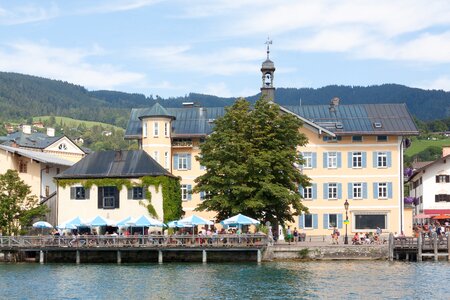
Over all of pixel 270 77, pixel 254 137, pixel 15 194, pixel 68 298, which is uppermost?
pixel 270 77

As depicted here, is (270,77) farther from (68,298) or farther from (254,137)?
(68,298)

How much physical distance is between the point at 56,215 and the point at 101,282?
82.0ft

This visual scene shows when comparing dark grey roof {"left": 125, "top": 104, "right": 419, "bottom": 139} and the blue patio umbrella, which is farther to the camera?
dark grey roof {"left": 125, "top": 104, "right": 419, "bottom": 139}

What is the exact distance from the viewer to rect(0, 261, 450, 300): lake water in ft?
139

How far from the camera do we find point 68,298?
136 ft

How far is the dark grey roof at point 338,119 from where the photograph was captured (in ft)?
258

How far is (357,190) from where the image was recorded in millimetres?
78688

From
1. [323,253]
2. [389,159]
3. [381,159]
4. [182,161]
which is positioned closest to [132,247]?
[323,253]

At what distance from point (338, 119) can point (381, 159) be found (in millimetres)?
5579

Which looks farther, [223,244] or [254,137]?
[254,137]

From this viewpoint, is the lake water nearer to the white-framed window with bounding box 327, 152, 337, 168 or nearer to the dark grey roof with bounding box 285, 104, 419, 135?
the white-framed window with bounding box 327, 152, 337, 168

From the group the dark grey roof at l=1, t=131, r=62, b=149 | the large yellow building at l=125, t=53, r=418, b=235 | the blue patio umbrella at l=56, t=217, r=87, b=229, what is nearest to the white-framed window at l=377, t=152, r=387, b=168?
the large yellow building at l=125, t=53, r=418, b=235

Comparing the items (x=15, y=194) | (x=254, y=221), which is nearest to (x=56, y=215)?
(x=15, y=194)

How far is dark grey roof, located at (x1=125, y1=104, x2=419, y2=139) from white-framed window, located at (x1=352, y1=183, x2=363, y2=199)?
4.79m
